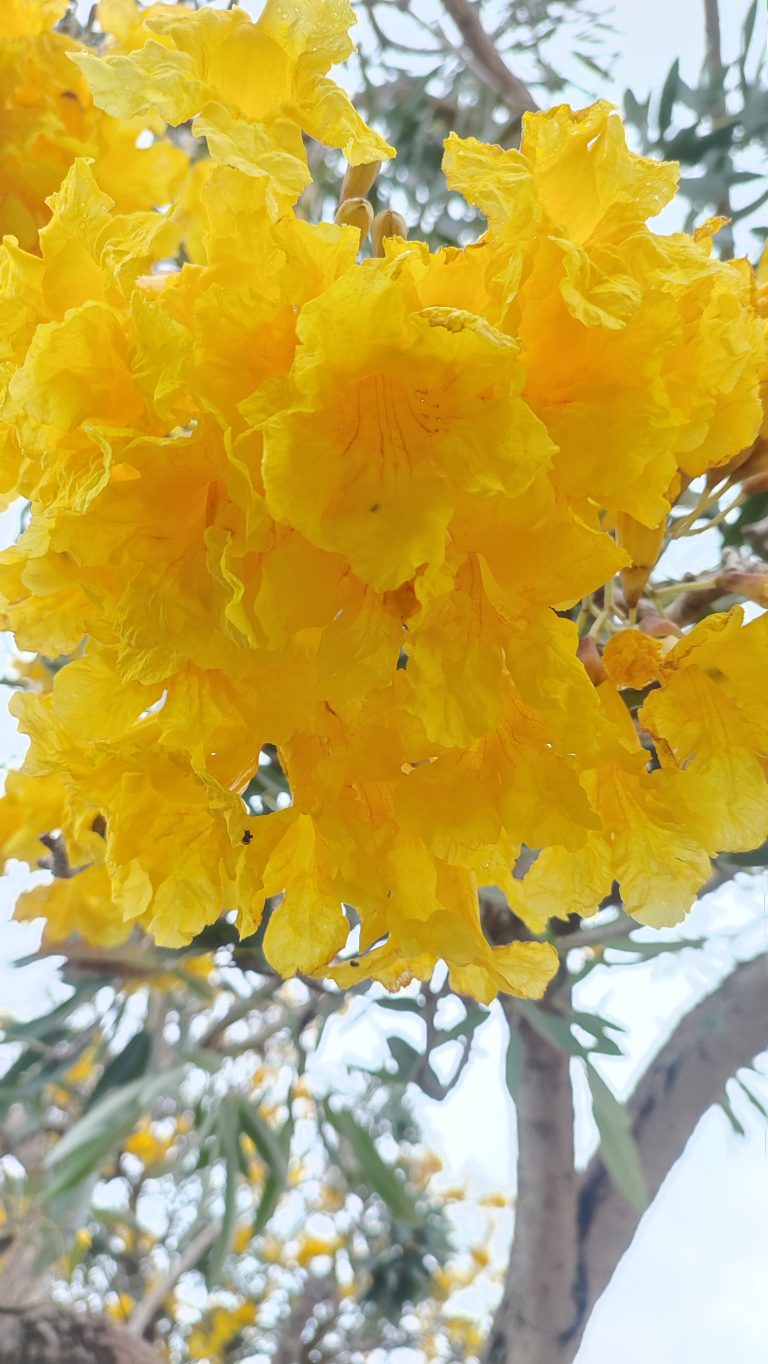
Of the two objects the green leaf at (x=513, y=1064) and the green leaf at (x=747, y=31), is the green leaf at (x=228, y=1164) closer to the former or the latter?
the green leaf at (x=513, y=1064)

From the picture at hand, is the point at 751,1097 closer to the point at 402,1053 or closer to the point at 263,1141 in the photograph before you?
the point at 402,1053

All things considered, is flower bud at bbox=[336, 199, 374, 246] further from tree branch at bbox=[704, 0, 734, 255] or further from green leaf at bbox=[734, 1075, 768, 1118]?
green leaf at bbox=[734, 1075, 768, 1118]

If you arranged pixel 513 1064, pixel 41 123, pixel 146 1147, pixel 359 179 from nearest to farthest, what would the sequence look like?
A: pixel 359 179 < pixel 41 123 < pixel 513 1064 < pixel 146 1147

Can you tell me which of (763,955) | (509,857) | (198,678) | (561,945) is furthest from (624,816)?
(763,955)

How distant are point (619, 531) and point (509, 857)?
0.13 m

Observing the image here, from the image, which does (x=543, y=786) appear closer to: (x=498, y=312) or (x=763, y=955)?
(x=498, y=312)

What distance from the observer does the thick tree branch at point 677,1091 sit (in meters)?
1.14

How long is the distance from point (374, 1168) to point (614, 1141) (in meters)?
0.25

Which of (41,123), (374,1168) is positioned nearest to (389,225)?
(41,123)

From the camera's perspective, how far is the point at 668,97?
0.94 meters

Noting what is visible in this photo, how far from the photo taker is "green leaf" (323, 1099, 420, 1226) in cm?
98

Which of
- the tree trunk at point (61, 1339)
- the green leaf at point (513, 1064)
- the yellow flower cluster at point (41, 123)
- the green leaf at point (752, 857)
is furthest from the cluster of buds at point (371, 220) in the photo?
the tree trunk at point (61, 1339)

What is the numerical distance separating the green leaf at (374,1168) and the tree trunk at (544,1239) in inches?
7.2

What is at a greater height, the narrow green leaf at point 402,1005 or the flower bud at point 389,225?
the flower bud at point 389,225
